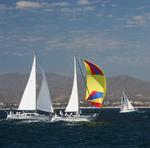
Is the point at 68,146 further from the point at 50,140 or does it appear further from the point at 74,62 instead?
the point at 74,62

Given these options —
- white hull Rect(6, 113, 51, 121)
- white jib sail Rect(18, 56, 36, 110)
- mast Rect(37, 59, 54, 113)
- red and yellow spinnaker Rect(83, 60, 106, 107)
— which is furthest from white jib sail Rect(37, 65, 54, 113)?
red and yellow spinnaker Rect(83, 60, 106, 107)

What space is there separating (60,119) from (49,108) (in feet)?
16.0

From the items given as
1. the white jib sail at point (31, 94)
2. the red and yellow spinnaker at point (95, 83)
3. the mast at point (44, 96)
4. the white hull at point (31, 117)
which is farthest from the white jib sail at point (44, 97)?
the red and yellow spinnaker at point (95, 83)

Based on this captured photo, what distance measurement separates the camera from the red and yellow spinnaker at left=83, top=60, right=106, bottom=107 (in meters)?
98.8

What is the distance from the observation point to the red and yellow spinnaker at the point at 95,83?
324ft

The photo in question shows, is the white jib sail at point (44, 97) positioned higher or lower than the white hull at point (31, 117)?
higher

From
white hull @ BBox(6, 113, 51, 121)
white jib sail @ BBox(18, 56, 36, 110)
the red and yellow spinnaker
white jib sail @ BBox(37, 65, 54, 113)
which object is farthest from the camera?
white jib sail @ BBox(18, 56, 36, 110)

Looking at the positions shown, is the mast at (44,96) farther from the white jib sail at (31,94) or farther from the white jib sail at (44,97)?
the white jib sail at (31,94)

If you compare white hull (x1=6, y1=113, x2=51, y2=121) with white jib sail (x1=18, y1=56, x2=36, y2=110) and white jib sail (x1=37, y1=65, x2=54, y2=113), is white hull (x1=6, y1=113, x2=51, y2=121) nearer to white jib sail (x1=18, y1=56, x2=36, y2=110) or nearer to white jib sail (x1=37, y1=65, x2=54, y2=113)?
white jib sail (x1=18, y1=56, x2=36, y2=110)

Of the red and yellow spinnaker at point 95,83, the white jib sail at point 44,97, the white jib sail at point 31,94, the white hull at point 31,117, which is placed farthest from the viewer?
the white jib sail at point 31,94

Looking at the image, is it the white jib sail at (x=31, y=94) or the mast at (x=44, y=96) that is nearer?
the mast at (x=44, y=96)

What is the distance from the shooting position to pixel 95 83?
100188 mm

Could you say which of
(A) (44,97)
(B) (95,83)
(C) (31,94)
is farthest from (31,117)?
(B) (95,83)

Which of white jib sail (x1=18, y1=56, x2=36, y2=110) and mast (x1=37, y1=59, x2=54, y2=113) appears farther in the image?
white jib sail (x1=18, y1=56, x2=36, y2=110)
